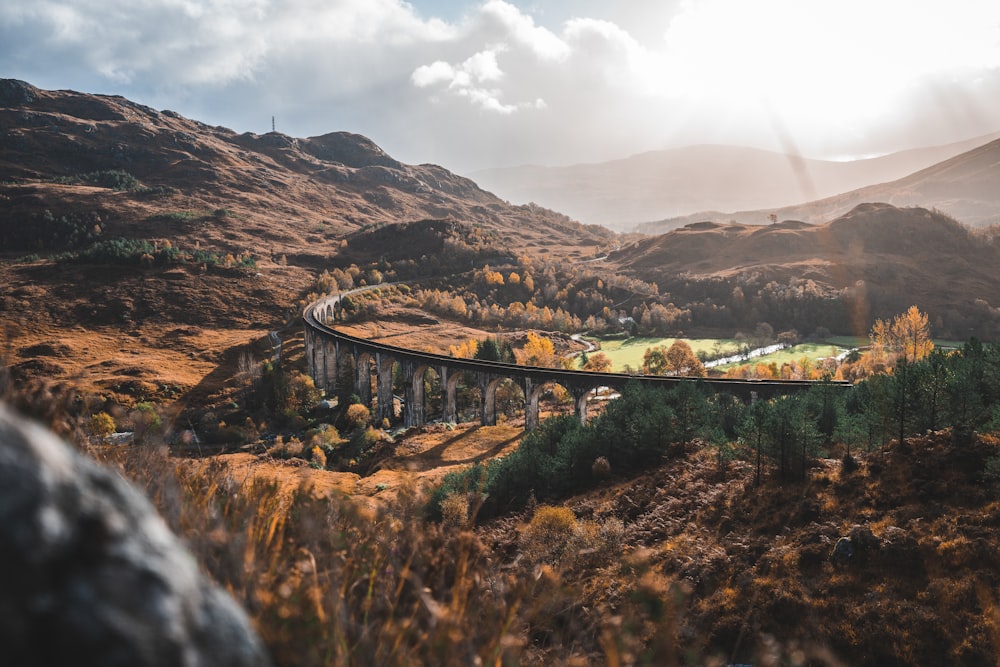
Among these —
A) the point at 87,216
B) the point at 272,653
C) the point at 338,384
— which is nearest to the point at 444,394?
the point at 338,384

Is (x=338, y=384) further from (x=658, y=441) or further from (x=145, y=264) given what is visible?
(x=145, y=264)

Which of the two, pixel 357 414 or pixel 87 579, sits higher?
pixel 87 579

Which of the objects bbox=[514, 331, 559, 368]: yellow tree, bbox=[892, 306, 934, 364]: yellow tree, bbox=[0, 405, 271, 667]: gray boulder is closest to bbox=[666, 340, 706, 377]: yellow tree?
bbox=[514, 331, 559, 368]: yellow tree

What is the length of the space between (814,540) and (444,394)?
55.4 meters

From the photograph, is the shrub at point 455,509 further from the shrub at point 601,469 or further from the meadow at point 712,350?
the meadow at point 712,350

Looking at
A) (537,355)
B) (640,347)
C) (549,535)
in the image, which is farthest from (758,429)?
(640,347)

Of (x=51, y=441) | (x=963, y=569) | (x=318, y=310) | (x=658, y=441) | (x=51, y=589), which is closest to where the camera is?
(x=51, y=589)

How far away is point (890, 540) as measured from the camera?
1559cm

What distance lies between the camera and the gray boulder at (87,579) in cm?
171

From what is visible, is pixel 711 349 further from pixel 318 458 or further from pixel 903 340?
pixel 318 458

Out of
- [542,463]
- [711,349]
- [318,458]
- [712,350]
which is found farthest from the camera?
[711,349]

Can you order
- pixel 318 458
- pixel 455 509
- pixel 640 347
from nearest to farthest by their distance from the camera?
pixel 455 509 → pixel 318 458 → pixel 640 347

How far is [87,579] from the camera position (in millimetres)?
1860

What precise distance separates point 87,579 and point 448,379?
67166 millimetres
